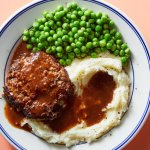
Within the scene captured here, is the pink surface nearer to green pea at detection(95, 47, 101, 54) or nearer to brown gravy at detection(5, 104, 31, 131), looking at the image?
brown gravy at detection(5, 104, 31, 131)

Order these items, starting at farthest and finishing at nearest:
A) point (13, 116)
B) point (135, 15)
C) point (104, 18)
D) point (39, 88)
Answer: point (135, 15) → point (13, 116) → point (104, 18) → point (39, 88)

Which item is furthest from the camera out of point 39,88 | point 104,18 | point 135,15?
point 135,15

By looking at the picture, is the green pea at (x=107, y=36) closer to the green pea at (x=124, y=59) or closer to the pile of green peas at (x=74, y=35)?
the pile of green peas at (x=74, y=35)

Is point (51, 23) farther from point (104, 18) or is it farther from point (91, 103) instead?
point (91, 103)

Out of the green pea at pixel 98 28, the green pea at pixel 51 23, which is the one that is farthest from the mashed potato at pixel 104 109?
the green pea at pixel 51 23

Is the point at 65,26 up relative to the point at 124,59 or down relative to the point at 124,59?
up

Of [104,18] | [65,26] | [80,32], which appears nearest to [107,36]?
[104,18]
